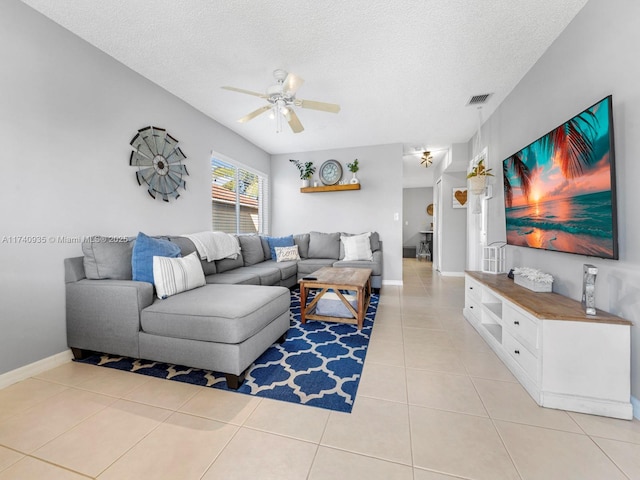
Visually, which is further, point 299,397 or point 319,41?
point 319,41

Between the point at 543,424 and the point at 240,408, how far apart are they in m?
1.62

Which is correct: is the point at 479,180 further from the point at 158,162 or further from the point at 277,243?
the point at 158,162

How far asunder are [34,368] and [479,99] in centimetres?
492

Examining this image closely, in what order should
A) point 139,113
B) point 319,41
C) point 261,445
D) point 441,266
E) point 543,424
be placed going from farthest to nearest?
point 441,266 → point 139,113 → point 319,41 → point 543,424 → point 261,445

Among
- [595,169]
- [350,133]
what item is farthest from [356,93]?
[595,169]

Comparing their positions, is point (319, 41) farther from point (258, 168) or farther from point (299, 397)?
point (258, 168)

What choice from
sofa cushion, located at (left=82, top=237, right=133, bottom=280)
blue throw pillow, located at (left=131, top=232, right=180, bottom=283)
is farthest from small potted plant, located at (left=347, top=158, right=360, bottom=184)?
sofa cushion, located at (left=82, top=237, right=133, bottom=280)

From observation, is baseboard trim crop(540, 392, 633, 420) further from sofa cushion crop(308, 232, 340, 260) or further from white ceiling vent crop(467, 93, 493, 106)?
sofa cushion crop(308, 232, 340, 260)

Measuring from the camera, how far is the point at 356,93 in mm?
3006

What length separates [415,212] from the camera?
31.0 ft

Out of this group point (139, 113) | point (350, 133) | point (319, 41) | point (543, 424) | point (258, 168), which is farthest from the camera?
point (258, 168)

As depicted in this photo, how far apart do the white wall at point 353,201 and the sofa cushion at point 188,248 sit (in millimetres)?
2459

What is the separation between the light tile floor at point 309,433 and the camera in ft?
3.57

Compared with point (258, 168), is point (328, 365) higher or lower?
lower
